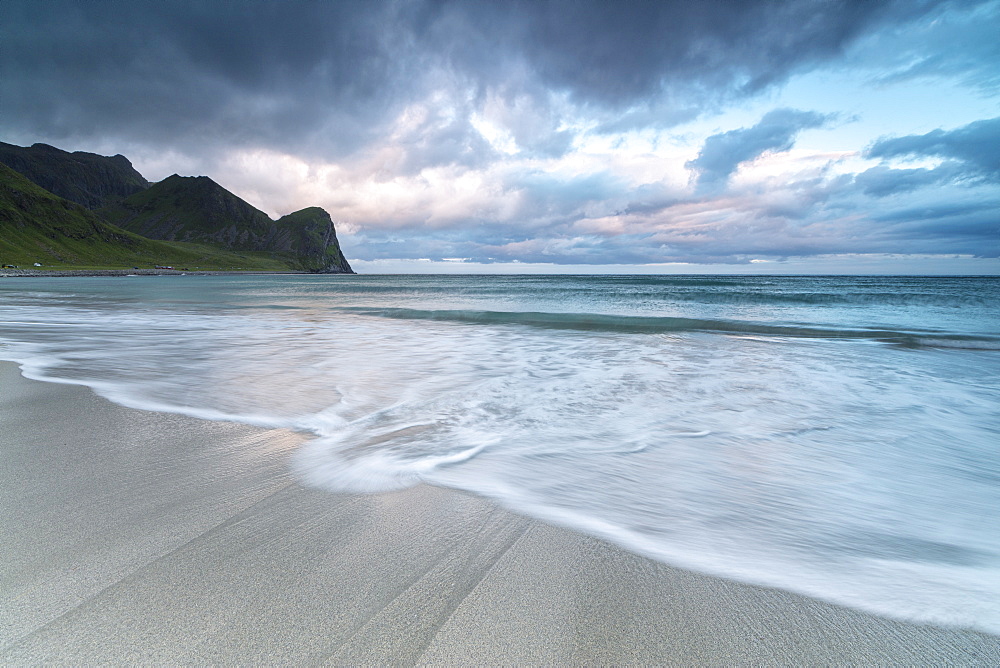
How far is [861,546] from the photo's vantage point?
270 centimetres

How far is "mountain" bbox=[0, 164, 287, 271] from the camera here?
129 meters

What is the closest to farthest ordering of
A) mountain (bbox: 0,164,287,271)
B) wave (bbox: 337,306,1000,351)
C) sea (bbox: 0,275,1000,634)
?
sea (bbox: 0,275,1000,634), wave (bbox: 337,306,1000,351), mountain (bbox: 0,164,287,271)

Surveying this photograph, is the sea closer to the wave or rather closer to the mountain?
the wave

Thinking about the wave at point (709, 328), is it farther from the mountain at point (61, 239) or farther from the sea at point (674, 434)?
the mountain at point (61, 239)

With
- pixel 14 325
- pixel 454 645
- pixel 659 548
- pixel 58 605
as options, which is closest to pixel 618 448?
pixel 659 548

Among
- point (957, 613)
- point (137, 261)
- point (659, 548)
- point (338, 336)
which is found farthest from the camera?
point (137, 261)

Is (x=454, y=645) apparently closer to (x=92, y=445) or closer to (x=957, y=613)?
(x=957, y=613)

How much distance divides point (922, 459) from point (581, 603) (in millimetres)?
4366

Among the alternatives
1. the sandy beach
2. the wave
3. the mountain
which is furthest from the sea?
the mountain

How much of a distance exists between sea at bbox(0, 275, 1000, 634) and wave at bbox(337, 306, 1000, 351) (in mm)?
2889

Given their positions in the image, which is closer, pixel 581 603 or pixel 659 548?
pixel 581 603

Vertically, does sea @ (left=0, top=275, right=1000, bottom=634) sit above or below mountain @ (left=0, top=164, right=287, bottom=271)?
below

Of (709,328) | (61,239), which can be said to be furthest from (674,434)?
(61,239)

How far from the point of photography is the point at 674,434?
15.5 ft
